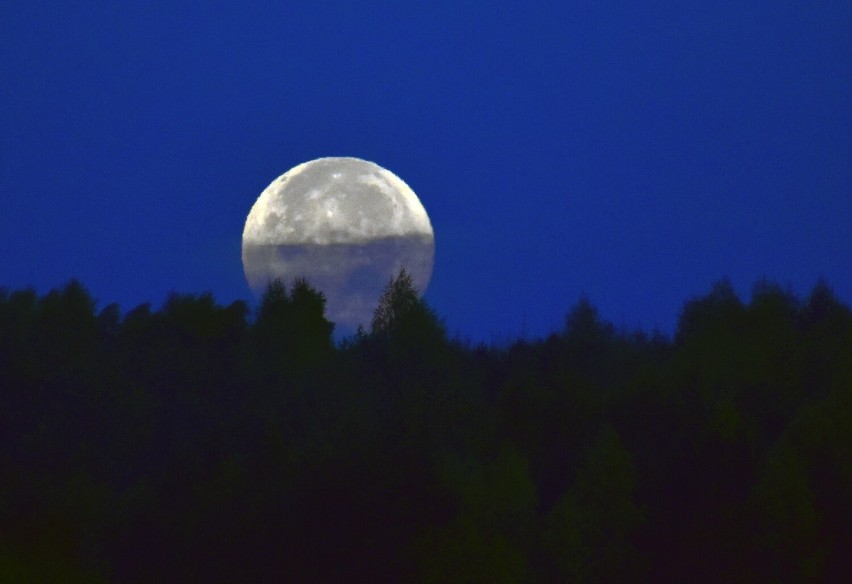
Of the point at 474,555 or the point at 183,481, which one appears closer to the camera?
the point at 474,555

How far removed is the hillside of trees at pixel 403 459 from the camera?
3294cm

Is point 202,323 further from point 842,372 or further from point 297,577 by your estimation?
point 297,577

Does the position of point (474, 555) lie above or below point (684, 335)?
below

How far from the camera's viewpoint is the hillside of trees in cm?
3294

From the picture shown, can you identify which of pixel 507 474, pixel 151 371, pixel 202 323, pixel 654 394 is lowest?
pixel 507 474

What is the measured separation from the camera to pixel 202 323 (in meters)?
61.0

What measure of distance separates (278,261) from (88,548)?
109 feet

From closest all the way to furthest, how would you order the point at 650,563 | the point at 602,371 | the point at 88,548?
1. the point at 88,548
2. the point at 650,563
3. the point at 602,371

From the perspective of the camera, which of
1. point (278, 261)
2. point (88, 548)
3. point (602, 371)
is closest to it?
point (88, 548)

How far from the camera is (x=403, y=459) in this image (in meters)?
36.4

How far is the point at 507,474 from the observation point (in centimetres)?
3725

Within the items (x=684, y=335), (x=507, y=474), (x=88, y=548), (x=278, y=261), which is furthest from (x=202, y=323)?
(x=88, y=548)

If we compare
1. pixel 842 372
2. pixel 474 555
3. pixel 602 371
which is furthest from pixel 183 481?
pixel 602 371

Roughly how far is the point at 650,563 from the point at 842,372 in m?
13.6
